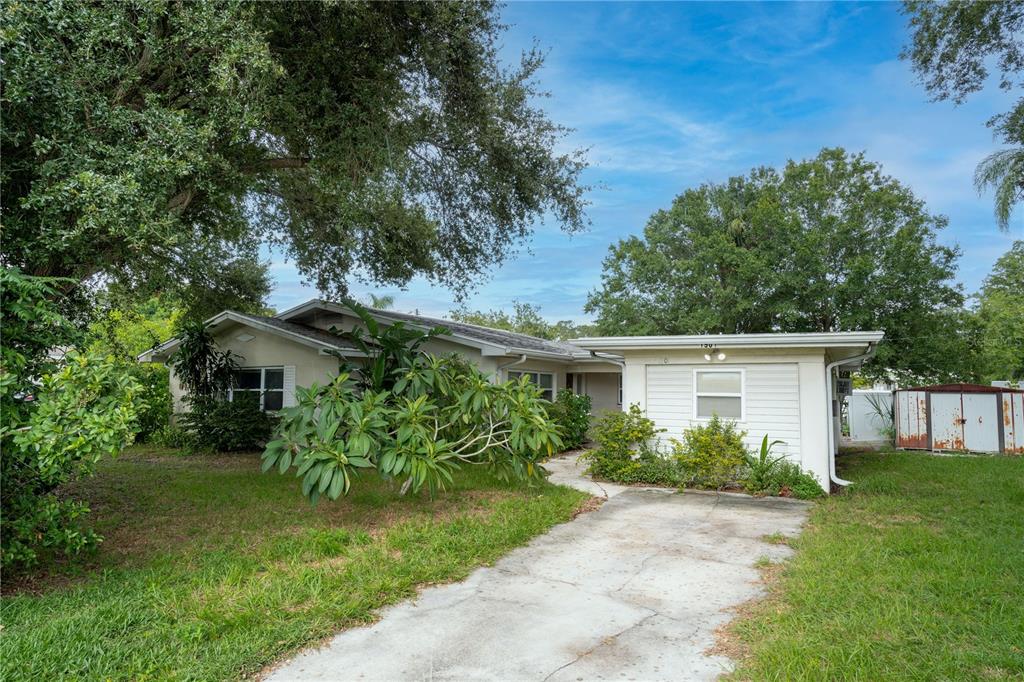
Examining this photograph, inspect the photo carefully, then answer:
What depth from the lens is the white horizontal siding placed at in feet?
30.9

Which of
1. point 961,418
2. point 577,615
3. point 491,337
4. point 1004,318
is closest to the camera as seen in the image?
point 577,615

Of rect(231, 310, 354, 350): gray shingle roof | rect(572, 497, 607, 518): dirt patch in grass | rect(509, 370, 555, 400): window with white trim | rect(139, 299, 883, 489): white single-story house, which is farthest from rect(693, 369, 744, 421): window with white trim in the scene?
rect(231, 310, 354, 350): gray shingle roof

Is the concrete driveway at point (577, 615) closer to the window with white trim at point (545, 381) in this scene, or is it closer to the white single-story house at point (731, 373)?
the white single-story house at point (731, 373)

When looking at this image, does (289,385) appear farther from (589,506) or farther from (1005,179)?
(1005,179)

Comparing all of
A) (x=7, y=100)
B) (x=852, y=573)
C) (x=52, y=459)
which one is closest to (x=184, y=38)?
(x=7, y=100)

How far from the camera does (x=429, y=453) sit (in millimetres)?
6453

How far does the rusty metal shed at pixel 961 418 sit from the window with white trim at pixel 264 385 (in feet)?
53.1

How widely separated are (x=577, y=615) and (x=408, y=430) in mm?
3011

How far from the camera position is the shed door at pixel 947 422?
14.9m

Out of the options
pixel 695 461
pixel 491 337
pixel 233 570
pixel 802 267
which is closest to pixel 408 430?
pixel 233 570

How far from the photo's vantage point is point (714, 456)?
31.1 feet

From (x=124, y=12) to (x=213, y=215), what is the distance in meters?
3.08

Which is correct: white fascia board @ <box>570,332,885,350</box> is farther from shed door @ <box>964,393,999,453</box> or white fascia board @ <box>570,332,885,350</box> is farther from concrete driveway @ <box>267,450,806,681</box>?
shed door @ <box>964,393,999,453</box>

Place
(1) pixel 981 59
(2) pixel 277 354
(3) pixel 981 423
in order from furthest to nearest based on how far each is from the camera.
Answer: (3) pixel 981 423 < (2) pixel 277 354 < (1) pixel 981 59
